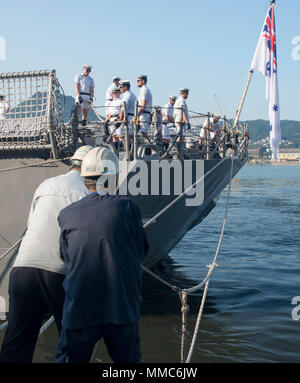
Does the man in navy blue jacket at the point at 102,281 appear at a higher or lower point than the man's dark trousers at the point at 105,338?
higher

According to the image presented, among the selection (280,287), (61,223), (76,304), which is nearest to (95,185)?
(61,223)

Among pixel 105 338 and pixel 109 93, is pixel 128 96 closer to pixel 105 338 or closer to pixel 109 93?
pixel 109 93

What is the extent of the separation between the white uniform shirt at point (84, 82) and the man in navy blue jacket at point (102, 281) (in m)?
7.33

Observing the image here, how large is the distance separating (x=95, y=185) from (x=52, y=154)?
4.26 metres

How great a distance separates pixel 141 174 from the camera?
7895mm

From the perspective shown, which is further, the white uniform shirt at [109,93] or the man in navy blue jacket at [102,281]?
the white uniform shirt at [109,93]

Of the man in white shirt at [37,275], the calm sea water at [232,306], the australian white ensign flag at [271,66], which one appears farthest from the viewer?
the australian white ensign flag at [271,66]

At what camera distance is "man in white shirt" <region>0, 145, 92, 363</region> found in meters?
3.44

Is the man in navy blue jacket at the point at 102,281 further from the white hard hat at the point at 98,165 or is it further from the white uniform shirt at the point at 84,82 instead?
the white uniform shirt at the point at 84,82

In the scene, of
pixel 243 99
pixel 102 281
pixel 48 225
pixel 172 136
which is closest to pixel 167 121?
pixel 172 136

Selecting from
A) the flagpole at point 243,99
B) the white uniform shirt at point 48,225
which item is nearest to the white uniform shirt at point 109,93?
the flagpole at point 243,99

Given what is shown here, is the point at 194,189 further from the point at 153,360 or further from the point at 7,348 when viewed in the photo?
the point at 7,348

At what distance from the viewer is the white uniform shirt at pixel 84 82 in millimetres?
9883

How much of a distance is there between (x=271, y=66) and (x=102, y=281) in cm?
1178
